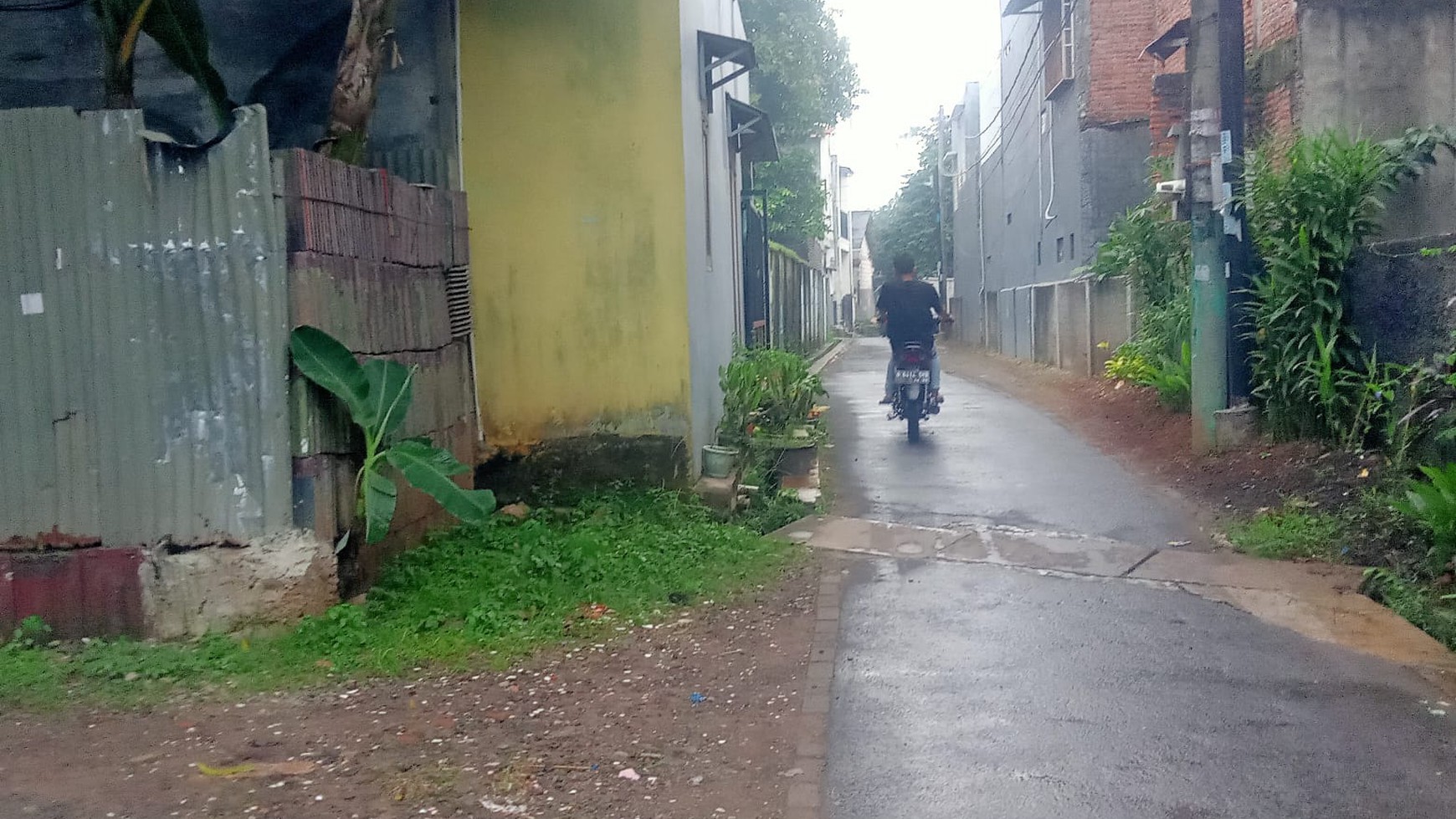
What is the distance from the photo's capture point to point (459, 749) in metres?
4.61

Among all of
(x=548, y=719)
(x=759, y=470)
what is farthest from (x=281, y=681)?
(x=759, y=470)

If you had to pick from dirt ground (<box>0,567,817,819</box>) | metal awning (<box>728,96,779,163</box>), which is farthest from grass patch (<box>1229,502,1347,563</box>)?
metal awning (<box>728,96,779,163</box>)

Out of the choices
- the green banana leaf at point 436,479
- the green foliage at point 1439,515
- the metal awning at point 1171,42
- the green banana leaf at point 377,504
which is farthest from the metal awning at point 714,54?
the metal awning at point 1171,42

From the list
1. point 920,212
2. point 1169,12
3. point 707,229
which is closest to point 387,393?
point 707,229

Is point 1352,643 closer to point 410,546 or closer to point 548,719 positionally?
point 548,719

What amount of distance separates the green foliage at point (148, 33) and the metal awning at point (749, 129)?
282 inches

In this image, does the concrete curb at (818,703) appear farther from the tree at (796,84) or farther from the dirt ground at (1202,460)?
the tree at (796,84)

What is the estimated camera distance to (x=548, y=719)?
4.95 meters

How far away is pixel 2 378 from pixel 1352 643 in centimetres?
665

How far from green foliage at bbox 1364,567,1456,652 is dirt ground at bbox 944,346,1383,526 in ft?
4.57

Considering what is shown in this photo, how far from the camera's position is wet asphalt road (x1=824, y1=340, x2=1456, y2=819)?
163 inches

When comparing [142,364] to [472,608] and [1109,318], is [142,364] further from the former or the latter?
[1109,318]

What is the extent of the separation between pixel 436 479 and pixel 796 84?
20.7 meters

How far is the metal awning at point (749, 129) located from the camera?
42.7 feet
